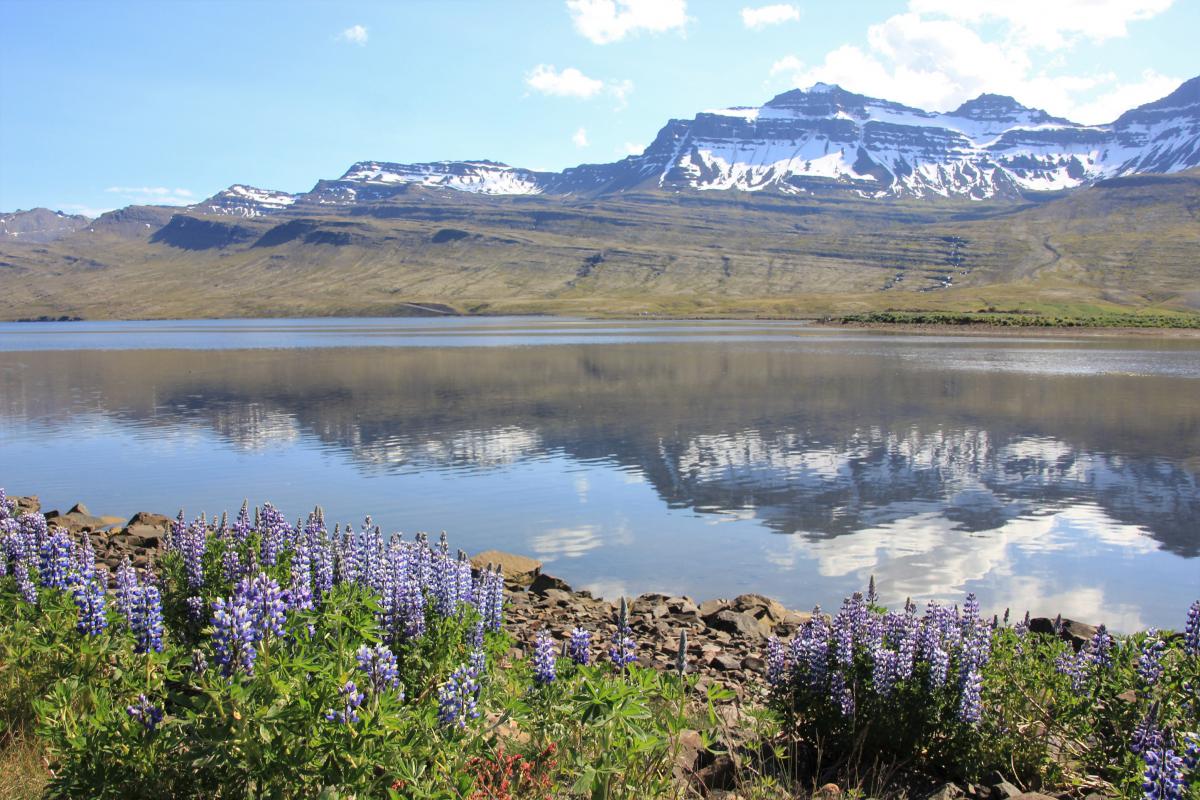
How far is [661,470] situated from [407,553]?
17.3 metres

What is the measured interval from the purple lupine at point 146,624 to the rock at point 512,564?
859 cm

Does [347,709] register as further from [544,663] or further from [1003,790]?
[1003,790]

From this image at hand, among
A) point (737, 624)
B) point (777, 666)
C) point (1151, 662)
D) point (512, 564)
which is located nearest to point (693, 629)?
point (737, 624)

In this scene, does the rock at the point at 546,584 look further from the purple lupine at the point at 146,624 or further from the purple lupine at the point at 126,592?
the purple lupine at the point at 146,624

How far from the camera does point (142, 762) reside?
470 cm

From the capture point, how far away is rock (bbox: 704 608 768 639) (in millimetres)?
11764

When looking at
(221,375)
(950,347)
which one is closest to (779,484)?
(221,375)

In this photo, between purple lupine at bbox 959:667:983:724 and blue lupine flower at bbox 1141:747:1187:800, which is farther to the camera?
purple lupine at bbox 959:667:983:724

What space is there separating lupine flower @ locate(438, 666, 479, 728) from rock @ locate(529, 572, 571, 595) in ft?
31.1

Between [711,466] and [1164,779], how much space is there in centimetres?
2158

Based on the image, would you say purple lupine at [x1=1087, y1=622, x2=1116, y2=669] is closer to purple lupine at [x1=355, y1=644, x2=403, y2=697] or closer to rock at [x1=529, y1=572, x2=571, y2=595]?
purple lupine at [x1=355, y1=644, x2=403, y2=697]

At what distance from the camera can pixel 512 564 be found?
1538 centimetres

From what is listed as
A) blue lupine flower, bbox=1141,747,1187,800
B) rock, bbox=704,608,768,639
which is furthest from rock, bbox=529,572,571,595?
blue lupine flower, bbox=1141,747,1187,800

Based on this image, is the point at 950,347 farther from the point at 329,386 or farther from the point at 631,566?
the point at 631,566
